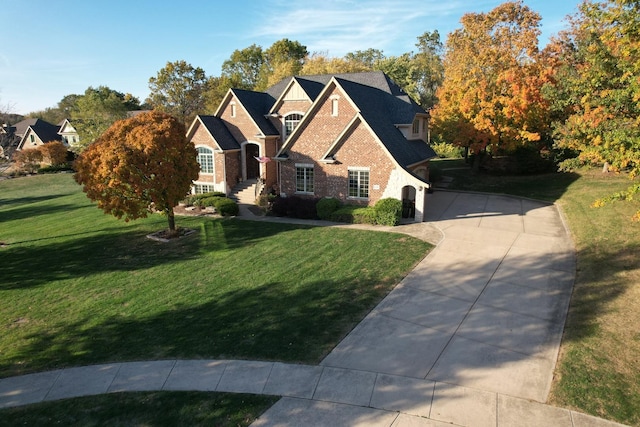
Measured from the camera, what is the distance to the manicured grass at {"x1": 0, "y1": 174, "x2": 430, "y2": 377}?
10.7 meters

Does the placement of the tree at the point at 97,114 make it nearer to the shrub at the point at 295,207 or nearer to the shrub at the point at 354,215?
the shrub at the point at 295,207

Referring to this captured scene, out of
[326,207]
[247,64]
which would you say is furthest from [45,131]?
[326,207]

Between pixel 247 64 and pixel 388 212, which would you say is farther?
pixel 247 64

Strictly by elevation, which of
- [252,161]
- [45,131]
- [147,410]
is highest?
[45,131]

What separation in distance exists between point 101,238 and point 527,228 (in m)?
23.0

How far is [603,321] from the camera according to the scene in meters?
10.9

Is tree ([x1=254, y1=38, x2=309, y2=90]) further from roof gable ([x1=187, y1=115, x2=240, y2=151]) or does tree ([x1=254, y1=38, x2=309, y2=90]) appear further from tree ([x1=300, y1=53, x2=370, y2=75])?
roof gable ([x1=187, y1=115, x2=240, y2=151])

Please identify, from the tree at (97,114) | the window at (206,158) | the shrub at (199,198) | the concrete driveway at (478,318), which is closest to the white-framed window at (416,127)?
the concrete driveway at (478,318)

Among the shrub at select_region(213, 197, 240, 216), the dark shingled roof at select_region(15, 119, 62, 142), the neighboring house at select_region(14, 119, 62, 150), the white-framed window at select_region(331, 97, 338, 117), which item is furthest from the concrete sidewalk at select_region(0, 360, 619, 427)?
the dark shingled roof at select_region(15, 119, 62, 142)

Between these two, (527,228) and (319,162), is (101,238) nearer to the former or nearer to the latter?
(319,162)

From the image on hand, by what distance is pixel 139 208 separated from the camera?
63.6ft

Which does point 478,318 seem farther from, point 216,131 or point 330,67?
point 330,67

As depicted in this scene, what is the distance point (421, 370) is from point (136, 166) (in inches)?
625

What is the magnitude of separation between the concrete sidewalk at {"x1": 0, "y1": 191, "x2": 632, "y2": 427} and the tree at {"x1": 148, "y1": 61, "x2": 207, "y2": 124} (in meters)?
43.1
